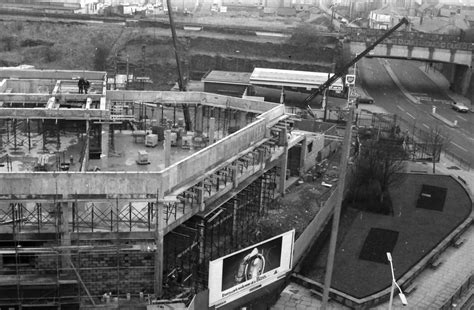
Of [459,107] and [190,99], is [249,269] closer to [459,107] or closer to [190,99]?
[190,99]

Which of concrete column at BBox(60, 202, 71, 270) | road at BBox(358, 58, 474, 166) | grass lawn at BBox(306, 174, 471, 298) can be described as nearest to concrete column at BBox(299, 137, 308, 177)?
grass lawn at BBox(306, 174, 471, 298)

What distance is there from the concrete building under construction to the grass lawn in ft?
9.50

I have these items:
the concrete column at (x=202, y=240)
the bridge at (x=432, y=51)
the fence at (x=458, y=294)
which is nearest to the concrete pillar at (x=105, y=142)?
the concrete column at (x=202, y=240)

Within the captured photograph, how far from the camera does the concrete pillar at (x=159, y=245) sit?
46.5ft

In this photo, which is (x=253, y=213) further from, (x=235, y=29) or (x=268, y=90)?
(x=235, y=29)

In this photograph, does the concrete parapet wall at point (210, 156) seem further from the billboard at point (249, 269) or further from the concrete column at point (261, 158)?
the billboard at point (249, 269)

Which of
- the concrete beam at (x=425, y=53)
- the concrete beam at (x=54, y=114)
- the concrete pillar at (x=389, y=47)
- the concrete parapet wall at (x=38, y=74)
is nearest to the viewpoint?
the concrete beam at (x=54, y=114)

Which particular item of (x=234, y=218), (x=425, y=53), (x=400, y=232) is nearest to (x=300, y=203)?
(x=400, y=232)

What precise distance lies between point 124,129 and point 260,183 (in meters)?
7.88

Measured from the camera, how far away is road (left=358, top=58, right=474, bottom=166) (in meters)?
33.5

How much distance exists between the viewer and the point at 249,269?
14.4 metres

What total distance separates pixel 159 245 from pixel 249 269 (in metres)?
2.22

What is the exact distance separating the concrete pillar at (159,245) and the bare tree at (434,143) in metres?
15.9

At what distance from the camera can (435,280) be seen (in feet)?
55.8
